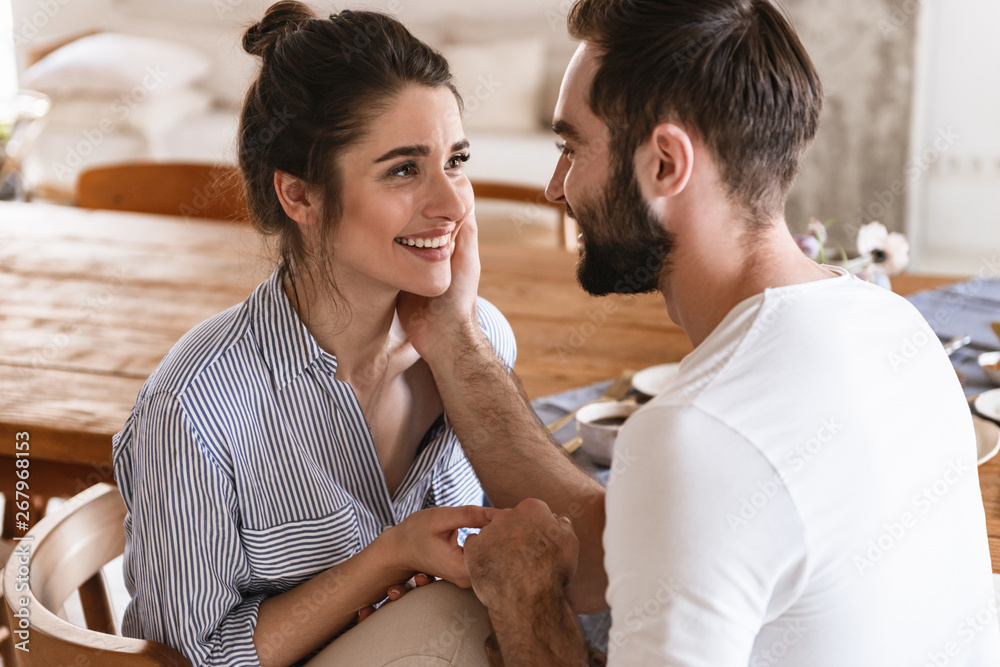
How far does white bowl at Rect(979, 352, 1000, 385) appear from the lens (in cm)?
169

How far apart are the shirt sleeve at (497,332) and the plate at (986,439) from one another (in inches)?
28.2

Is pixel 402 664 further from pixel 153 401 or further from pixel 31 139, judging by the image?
pixel 31 139

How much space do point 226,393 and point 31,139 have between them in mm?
4107

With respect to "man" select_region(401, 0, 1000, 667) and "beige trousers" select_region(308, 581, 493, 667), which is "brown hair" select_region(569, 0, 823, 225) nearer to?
"man" select_region(401, 0, 1000, 667)

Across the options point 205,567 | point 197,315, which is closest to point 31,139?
point 197,315

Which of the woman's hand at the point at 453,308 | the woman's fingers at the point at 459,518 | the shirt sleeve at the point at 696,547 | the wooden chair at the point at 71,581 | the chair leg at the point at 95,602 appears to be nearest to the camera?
the shirt sleeve at the point at 696,547

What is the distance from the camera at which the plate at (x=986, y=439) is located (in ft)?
4.74

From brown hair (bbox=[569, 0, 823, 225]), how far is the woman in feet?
1.14

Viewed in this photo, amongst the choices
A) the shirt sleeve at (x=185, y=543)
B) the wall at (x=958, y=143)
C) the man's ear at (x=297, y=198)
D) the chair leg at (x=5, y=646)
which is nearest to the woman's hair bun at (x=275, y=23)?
the man's ear at (x=297, y=198)

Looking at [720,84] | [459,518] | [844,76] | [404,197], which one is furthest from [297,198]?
[844,76]

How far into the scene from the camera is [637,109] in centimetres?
107

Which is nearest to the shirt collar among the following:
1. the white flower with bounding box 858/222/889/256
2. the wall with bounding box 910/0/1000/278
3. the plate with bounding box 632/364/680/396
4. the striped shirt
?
the striped shirt

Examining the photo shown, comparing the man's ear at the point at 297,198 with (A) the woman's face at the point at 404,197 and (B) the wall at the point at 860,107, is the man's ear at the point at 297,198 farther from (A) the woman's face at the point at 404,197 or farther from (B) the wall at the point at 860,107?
(B) the wall at the point at 860,107

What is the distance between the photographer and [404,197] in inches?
53.1
